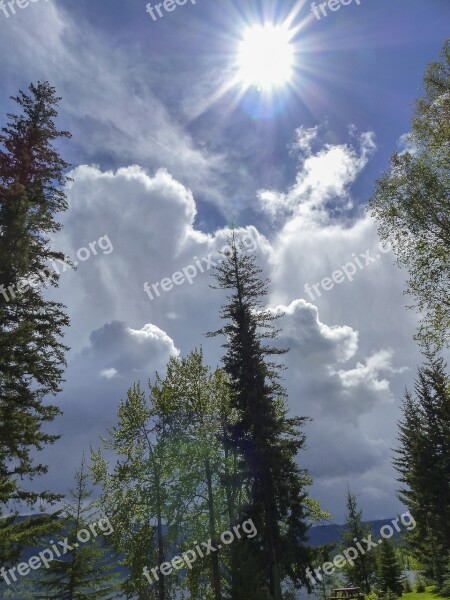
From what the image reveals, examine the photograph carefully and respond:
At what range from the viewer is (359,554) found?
4669 cm

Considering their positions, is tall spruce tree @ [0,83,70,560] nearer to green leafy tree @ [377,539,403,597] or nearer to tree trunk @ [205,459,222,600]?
tree trunk @ [205,459,222,600]

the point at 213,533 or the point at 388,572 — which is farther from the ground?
the point at 213,533

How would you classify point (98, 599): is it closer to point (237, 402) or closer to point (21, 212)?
point (237, 402)

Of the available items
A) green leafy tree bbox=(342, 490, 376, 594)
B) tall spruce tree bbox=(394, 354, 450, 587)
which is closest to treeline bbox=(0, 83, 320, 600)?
tall spruce tree bbox=(394, 354, 450, 587)

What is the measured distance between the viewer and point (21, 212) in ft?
52.7

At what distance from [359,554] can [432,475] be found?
19170 mm

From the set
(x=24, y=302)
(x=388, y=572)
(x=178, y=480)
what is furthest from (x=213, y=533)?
(x=388, y=572)

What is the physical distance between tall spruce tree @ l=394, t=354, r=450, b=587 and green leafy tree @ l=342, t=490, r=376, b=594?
8700 mm

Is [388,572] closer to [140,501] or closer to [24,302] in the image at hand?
[140,501]

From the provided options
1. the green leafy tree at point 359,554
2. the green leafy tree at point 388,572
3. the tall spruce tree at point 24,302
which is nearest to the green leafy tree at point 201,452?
the tall spruce tree at point 24,302

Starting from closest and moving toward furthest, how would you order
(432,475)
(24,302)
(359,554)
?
(24,302) → (432,475) → (359,554)

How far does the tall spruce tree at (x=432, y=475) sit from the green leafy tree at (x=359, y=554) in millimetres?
8700

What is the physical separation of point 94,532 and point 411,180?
24446 mm

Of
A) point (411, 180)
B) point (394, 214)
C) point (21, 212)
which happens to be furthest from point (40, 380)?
point (411, 180)
